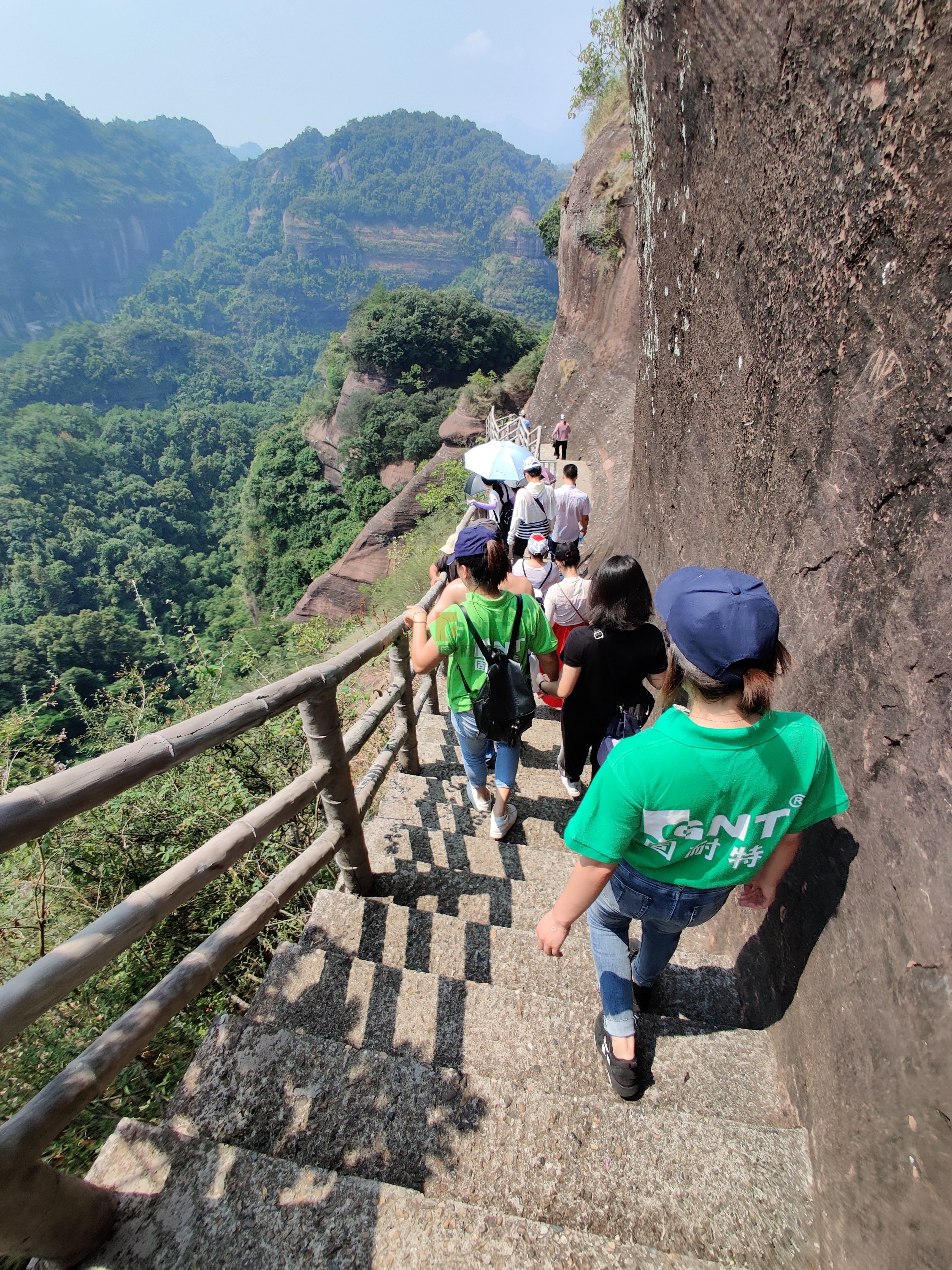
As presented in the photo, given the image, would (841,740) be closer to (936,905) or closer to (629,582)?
(936,905)

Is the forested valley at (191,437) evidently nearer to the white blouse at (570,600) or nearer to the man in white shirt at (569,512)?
the white blouse at (570,600)

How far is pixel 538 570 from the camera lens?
3580mm

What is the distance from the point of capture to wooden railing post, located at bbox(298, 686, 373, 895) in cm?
197

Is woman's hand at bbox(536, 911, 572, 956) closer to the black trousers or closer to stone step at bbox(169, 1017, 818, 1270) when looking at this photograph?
stone step at bbox(169, 1017, 818, 1270)

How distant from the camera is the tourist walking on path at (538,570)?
356 centimetres

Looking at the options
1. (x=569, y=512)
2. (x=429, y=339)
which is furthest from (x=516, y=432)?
(x=429, y=339)

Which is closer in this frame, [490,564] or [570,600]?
[490,564]

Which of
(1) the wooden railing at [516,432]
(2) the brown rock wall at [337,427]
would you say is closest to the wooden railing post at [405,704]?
(1) the wooden railing at [516,432]

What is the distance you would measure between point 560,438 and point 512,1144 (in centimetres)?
1268

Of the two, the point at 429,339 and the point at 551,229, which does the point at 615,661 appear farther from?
the point at 429,339

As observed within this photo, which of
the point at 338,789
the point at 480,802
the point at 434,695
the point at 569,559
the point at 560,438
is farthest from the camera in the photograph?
the point at 560,438

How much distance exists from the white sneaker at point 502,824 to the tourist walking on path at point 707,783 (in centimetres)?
132

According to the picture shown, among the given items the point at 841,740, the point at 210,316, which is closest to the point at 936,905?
the point at 841,740

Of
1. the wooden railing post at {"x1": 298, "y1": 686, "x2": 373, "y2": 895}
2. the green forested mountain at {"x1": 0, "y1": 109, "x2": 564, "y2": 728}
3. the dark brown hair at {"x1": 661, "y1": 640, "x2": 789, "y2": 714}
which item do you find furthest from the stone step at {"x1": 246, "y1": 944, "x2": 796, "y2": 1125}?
the green forested mountain at {"x1": 0, "y1": 109, "x2": 564, "y2": 728}
